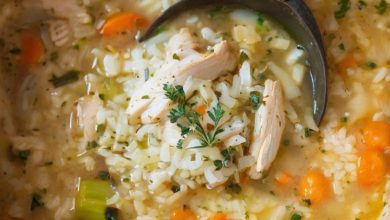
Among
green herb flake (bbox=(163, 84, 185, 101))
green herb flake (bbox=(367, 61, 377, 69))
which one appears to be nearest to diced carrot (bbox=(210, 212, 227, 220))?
green herb flake (bbox=(163, 84, 185, 101))

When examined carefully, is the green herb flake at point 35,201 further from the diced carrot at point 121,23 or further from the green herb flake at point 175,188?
the diced carrot at point 121,23

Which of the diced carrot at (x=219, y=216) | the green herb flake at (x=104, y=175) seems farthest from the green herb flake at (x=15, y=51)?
the diced carrot at (x=219, y=216)

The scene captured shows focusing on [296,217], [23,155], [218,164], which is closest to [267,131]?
[218,164]

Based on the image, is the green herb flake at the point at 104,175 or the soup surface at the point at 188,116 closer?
the soup surface at the point at 188,116

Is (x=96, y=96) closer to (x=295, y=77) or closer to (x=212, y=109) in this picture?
(x=212, y=109)

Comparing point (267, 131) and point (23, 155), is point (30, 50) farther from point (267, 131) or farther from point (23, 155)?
point (267, 131)

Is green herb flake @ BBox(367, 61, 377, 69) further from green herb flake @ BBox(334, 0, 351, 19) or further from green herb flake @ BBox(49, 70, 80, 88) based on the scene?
green herb flake @ BBox(49, 70, 80, 88)

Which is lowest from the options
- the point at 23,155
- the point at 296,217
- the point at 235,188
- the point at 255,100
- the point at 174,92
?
the point at 296,217
